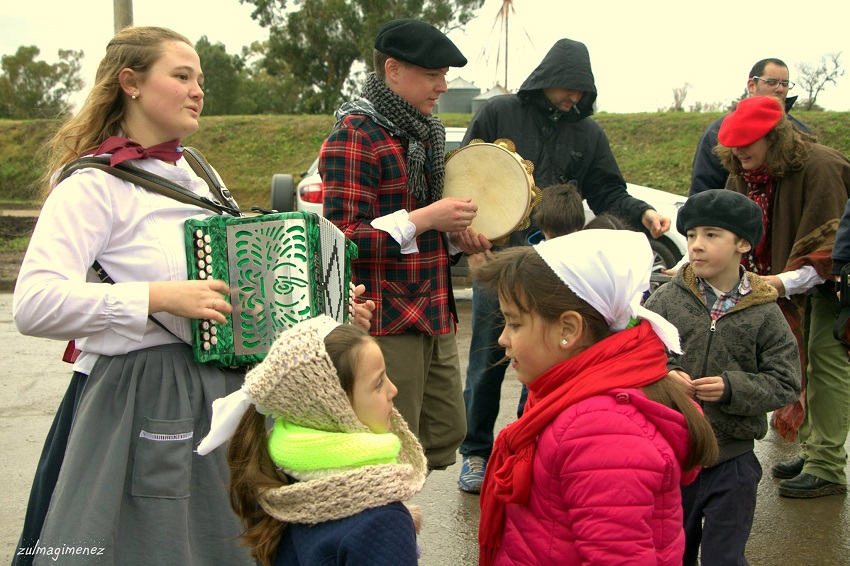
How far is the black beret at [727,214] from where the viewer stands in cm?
329

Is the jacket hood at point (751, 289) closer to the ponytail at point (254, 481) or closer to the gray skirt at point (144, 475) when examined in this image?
the gray skirt at point (144, 475)

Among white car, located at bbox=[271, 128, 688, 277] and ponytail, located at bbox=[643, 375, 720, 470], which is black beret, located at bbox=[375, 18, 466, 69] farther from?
white car, located at bbox=[271, 128, 688, 277]

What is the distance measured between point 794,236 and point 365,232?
7.24ft

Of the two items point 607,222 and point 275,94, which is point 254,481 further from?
point 275,94

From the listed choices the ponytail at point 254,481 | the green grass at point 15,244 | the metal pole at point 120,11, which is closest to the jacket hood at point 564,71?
the ponytail at point 254,481

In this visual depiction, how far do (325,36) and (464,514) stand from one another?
2879 cm

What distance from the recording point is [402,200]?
11.9 ft

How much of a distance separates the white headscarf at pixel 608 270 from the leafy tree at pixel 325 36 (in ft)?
95.1

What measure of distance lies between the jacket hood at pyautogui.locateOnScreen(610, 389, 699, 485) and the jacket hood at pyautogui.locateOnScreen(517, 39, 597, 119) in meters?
2.54

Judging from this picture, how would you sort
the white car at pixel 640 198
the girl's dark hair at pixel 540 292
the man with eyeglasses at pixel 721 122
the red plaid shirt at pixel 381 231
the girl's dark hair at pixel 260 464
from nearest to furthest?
the girl's dark hair at pixel 260 464
the girl's dark hair at pixel 540 292
the red plaid shirt at pixel 381 231
the man with eyeglasses at pixel 721 122
the white car at pixel 640 198

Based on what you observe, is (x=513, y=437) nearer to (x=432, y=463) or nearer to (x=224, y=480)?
(x=224, y=480)

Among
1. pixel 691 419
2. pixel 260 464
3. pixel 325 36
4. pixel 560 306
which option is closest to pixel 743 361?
pixel 691 419

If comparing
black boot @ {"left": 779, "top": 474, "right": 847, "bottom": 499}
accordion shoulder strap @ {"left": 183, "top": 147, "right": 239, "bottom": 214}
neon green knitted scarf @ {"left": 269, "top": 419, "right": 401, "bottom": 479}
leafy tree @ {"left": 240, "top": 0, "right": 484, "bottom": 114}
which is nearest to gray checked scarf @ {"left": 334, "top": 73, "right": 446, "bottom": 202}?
accordion shoulder strap @ {"left": 183, "top": 147, "right": 239, "bottom": 214}

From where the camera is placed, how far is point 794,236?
4.37m
